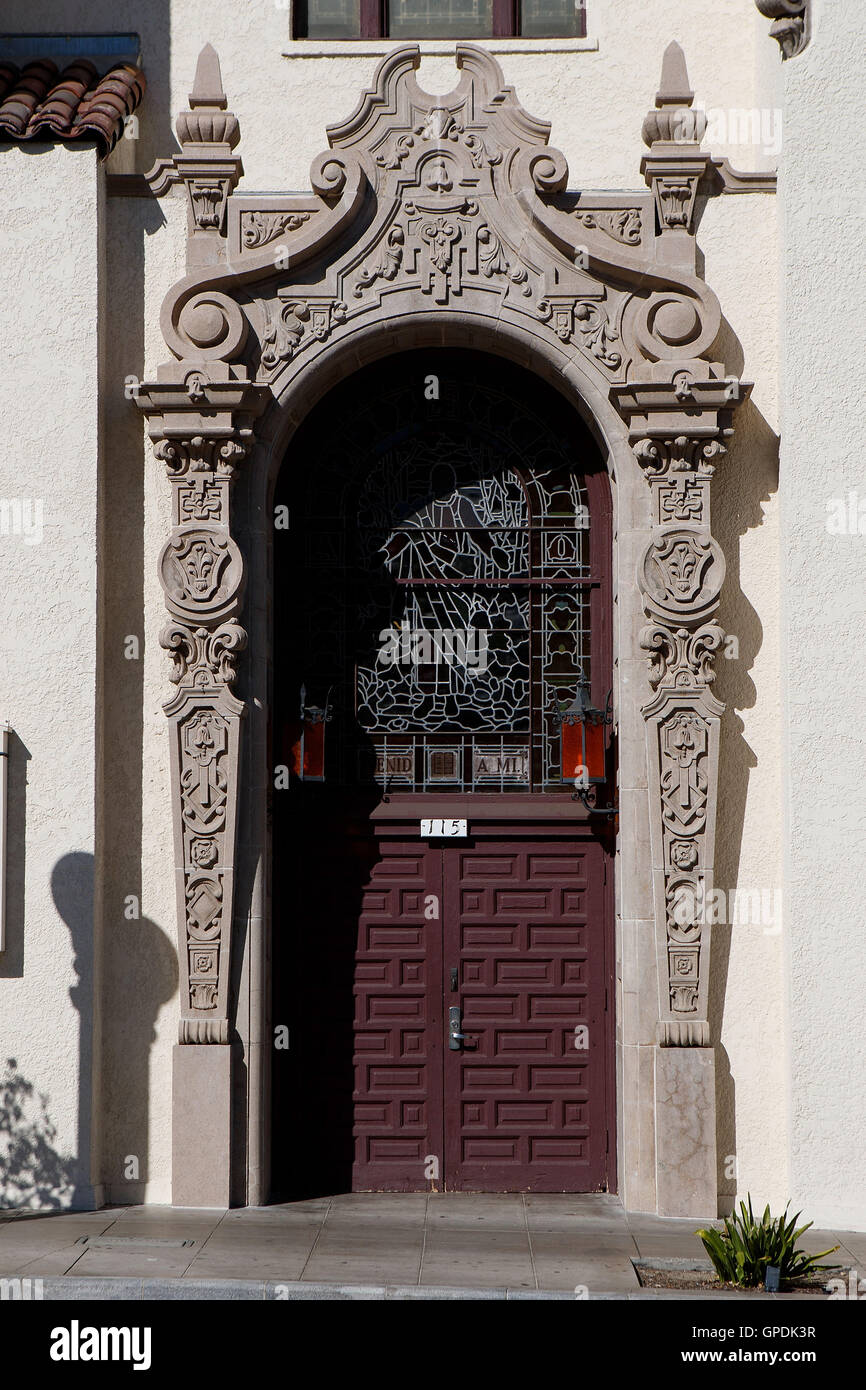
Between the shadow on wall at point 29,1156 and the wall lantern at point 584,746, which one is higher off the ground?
the wall lantern at point 584,746

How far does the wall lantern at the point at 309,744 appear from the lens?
32.8ft

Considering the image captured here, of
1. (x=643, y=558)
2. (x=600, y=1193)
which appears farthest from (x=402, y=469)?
(x=600, y=1193)

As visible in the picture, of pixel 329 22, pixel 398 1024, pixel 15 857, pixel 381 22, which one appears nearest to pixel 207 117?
pixel 329 22

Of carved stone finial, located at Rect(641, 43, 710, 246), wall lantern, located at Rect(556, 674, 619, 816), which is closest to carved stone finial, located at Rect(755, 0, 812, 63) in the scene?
carved stone finial, located at Rect(641, 43, 710, 246)

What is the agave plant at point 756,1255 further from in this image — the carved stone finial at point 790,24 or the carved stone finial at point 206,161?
the carved stone finial at point 790,24

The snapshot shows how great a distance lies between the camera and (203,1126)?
9414 millimetres

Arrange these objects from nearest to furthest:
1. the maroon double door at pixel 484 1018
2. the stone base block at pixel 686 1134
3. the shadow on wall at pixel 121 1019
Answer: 1. the stone base block at pixel 686 1134
2. the shadow on wall at pixel 121 1019
3. the maroon double door at pixel 484 1018

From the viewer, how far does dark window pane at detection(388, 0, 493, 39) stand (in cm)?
1088

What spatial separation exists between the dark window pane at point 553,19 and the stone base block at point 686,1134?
7.67 metres

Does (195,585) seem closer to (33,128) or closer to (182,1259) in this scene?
(33,128)

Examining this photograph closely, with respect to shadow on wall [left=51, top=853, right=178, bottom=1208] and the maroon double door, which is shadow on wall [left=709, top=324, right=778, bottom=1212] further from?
shadow on wall [left=51, top=853, right=178, bottom=1208]

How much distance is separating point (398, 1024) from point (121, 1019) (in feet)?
6.44

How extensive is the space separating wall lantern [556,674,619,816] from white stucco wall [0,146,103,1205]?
3333mm

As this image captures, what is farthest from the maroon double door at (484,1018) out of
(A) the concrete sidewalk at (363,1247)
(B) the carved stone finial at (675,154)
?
(B) the carved stone finial at (675,154)
